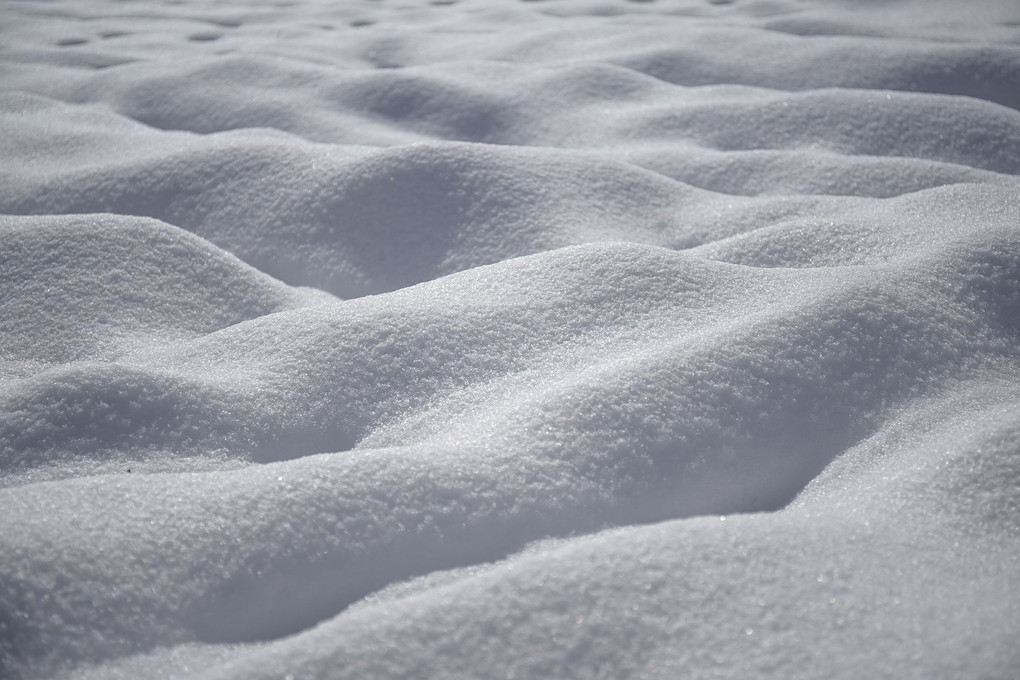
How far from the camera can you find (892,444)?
754mm

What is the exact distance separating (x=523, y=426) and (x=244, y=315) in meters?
0.46

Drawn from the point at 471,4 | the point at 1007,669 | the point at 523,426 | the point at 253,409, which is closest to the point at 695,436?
the point at 523,426

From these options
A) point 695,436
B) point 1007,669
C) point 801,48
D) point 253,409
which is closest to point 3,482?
point 253,409

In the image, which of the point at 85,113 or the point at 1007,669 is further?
the point at 85,113

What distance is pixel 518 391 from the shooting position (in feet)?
2.68

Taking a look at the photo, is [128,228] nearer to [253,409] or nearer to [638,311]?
[253,409]

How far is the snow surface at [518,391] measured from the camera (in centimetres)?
55

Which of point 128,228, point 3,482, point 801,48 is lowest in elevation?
point 3,482

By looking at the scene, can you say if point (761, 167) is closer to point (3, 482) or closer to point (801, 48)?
point (801, 48)

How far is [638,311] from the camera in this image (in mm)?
909

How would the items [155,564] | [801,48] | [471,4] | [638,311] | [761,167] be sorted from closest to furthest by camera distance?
1. [155,564]
2. [638,311]
3. [761,167]
4. [801,48]
5. [471,4]

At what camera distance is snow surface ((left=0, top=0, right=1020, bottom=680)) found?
55 centimetres

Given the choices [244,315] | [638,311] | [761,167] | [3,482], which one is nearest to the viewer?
[3,482]

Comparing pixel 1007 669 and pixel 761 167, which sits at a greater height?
pixel 761 167
